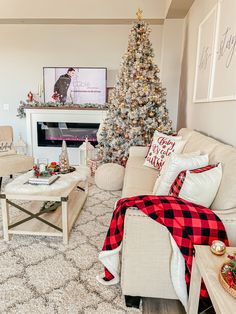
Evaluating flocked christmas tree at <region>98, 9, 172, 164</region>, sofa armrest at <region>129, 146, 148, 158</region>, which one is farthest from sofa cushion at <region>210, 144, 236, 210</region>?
flocked christmas tree at <region>98, 9, 172, 164</region>

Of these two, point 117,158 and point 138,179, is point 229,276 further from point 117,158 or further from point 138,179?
point 117,158

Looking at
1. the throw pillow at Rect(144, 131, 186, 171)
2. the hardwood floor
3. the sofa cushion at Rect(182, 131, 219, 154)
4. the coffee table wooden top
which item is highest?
the sofa cushion at Rect(182, 131, 219, 154)

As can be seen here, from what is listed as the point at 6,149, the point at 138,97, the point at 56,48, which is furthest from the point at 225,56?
the point at 56,48

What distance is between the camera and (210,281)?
0.87 meters

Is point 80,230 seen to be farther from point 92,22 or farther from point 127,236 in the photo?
point 92,22

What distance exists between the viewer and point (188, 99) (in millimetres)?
3613

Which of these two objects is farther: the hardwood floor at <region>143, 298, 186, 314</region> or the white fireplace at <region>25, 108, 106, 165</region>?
the white fireplace at <region>25, 108, 106, 165</region>

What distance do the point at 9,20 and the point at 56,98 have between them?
1524 mm

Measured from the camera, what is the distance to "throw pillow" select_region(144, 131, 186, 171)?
8.11ft

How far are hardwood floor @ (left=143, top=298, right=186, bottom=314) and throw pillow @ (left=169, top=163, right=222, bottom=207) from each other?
609 millimetres

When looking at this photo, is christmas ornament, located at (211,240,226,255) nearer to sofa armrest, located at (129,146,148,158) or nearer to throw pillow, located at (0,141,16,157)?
sofa armrest, located at (129,146,148,158)

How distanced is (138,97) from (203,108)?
98 cm

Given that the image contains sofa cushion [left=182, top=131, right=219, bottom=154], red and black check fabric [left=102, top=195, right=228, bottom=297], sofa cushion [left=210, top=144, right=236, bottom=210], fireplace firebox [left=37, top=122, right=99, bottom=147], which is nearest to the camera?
red and black check fabric [left=102, top=195, right=228, bottom=297]

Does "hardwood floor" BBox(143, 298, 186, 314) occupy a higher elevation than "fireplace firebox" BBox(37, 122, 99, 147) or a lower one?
lower
